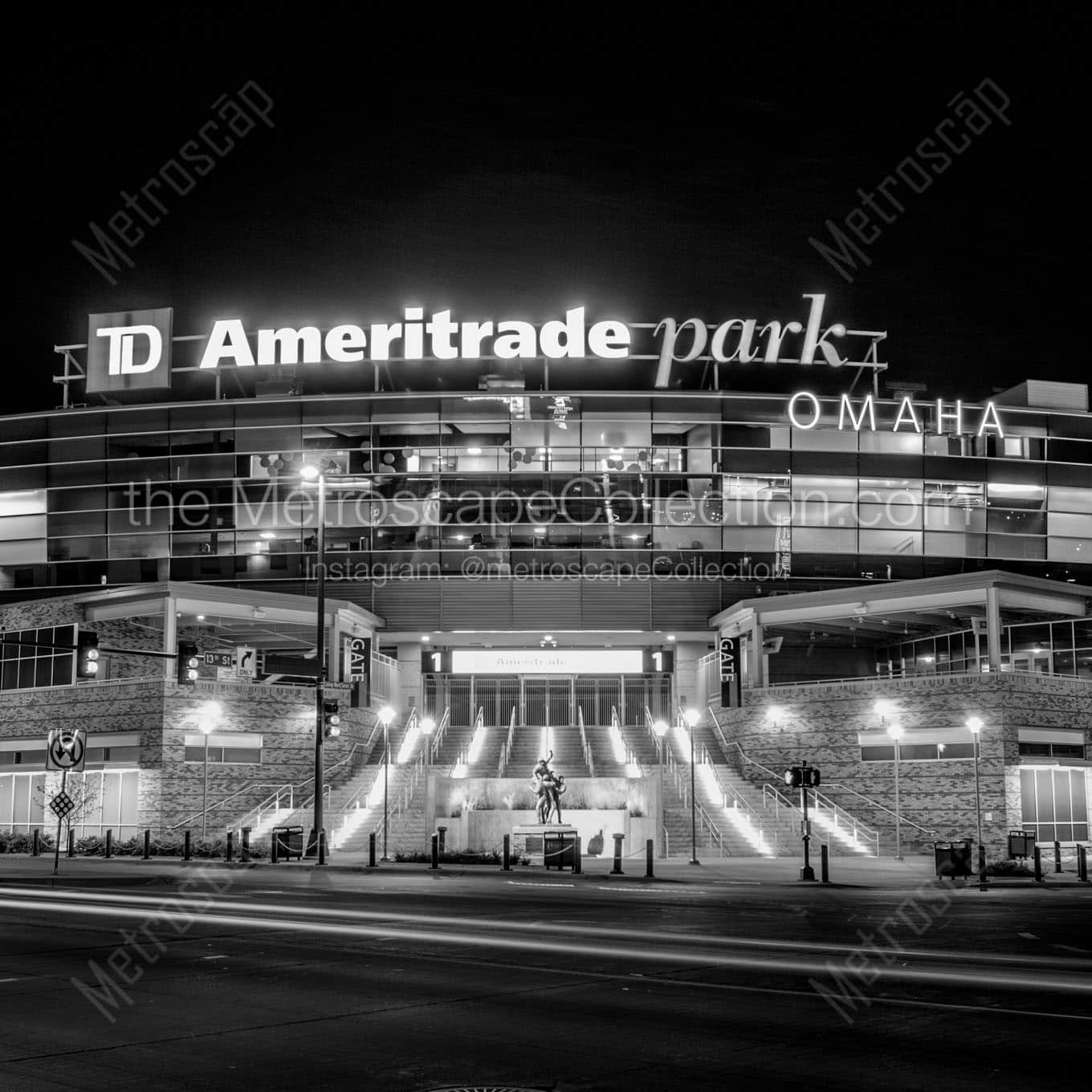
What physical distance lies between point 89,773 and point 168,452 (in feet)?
69.2

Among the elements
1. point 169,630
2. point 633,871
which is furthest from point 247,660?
point 633,871

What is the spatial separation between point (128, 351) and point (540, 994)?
56732 mm

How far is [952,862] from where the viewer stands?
111 ft

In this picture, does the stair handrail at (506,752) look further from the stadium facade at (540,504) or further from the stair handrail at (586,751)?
the stadium facade at (540,504)

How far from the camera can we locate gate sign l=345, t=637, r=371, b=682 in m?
52.2

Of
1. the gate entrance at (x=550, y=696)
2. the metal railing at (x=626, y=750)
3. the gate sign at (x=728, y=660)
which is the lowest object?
the metal railing at (x=626, y=750)

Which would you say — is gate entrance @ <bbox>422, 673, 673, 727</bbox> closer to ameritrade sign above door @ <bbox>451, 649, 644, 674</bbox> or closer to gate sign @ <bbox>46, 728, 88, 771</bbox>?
ameritrade sign above door @ <bbox>451, 649, 644, 674</bbox>

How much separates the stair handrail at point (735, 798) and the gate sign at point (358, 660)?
13.1 meters

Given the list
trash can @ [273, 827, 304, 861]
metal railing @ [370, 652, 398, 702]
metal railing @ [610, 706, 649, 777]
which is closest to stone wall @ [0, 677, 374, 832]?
metal railing @ [370, 652, 398, 702]

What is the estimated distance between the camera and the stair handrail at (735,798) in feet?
137

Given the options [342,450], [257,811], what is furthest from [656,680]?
[257,811]

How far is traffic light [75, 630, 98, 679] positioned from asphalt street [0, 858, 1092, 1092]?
24.6 feet

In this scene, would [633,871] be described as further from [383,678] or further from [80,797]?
[383,678]

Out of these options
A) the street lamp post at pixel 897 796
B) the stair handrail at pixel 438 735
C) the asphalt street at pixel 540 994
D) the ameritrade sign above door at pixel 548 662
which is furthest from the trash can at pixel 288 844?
the ameritrade sign above door at pixel 548 662
